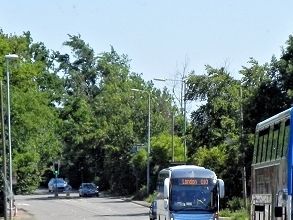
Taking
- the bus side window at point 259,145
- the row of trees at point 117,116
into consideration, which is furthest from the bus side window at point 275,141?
the row of trees at point 117,116

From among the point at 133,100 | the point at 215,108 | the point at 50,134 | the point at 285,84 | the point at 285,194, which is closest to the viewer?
the point at 285,194

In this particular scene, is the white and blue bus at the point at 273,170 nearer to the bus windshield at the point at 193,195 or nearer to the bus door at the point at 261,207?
the bus door at the point at 261,207

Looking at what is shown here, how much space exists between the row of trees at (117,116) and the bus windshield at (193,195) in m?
11.2

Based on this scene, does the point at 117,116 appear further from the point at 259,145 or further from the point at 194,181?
the point at 259,145

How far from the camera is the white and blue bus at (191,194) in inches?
1474

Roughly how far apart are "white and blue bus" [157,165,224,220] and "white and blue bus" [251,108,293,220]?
12.3m

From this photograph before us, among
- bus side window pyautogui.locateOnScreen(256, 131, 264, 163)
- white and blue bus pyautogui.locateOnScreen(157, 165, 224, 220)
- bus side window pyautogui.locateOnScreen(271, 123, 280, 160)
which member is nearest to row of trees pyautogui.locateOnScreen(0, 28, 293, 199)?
white and blue bus pyautogui.locateOnScreen(157, 165, 224, 220)

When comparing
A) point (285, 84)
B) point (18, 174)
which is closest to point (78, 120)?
point (18, 174)

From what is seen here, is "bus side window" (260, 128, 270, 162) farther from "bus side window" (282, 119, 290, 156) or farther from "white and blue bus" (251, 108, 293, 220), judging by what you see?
"bus side window" (282, 119, 290, 156)

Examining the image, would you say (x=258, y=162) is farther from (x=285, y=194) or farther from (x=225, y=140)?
(x=225, y=140)

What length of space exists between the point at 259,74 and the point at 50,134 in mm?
22835

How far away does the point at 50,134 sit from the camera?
71.8 m

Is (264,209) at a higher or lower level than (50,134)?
lower

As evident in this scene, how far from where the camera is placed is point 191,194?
37750mm
